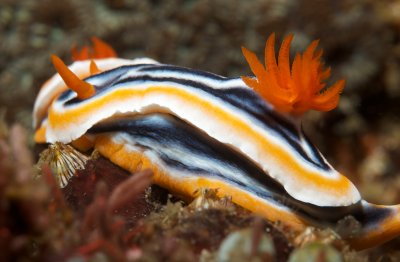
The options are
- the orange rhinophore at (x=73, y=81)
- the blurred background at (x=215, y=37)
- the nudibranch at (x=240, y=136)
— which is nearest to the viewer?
the nudibranch at (x=240, y=136)

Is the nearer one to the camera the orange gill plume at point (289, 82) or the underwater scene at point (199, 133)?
the underwater scene at point (199, 133)

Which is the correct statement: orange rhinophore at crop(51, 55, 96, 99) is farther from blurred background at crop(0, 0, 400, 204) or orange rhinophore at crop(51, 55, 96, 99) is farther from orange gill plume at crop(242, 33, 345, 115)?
blurred background at crop(0, 0, 400, 204)

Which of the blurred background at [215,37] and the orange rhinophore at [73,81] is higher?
the blurred background at [215,37]

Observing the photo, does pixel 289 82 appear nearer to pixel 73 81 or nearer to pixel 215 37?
pixel 73 81

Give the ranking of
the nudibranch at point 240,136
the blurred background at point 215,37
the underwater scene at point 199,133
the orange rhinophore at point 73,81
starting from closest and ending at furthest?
the underwater scene at point 199,133
the nudibranch at point 240,136
the orange rhinophore at point 73,81
the blurred background at point 215,37

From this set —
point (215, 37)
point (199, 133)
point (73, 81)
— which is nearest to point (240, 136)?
point (199, 133)

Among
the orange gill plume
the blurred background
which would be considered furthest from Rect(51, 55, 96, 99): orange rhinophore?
the blurred background

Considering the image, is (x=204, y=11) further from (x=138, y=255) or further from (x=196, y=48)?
(x=138, y=255)

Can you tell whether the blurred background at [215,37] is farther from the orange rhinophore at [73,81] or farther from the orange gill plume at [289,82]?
the orange gill plume at [289,82]

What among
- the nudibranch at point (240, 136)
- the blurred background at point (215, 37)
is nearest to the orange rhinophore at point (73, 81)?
the nudibranch at point (240, 136)
